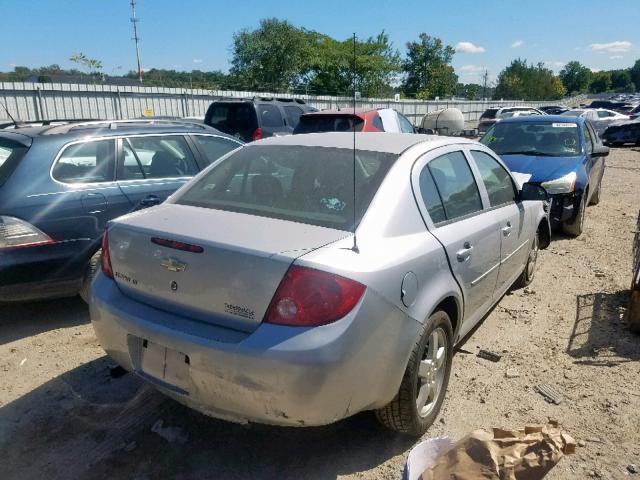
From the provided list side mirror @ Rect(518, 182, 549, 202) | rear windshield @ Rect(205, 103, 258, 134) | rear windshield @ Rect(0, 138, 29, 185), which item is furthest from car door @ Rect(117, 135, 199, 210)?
rear windshield @ Rect(205, 103, 258, 134)

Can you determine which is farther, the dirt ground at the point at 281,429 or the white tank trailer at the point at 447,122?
the white tank trailer at the point at 447,122

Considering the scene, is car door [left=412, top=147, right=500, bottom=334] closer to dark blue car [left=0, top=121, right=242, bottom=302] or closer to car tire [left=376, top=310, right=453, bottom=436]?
car tire [left=376, top=310, right=453, bottom=436]

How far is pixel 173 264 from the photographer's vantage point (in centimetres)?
243

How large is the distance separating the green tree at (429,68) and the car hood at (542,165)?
55785 millimetres

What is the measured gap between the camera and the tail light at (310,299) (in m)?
2.14

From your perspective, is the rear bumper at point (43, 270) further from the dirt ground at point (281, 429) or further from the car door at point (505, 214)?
the car door at point (505, 214)

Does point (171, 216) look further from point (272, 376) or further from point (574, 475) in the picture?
point (574, 475)

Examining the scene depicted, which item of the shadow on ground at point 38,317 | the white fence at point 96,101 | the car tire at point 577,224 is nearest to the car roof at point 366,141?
the shadow on ground at point 38,317

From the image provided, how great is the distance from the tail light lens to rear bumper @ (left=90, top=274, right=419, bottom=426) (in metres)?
1.77

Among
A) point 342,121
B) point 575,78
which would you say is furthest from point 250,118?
point 575,78

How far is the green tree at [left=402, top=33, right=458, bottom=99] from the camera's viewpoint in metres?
60.9

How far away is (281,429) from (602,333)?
2859 mm

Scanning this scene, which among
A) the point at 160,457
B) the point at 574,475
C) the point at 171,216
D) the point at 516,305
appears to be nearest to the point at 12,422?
the point at 160,457

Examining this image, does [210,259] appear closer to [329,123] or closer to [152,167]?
[152,167]
